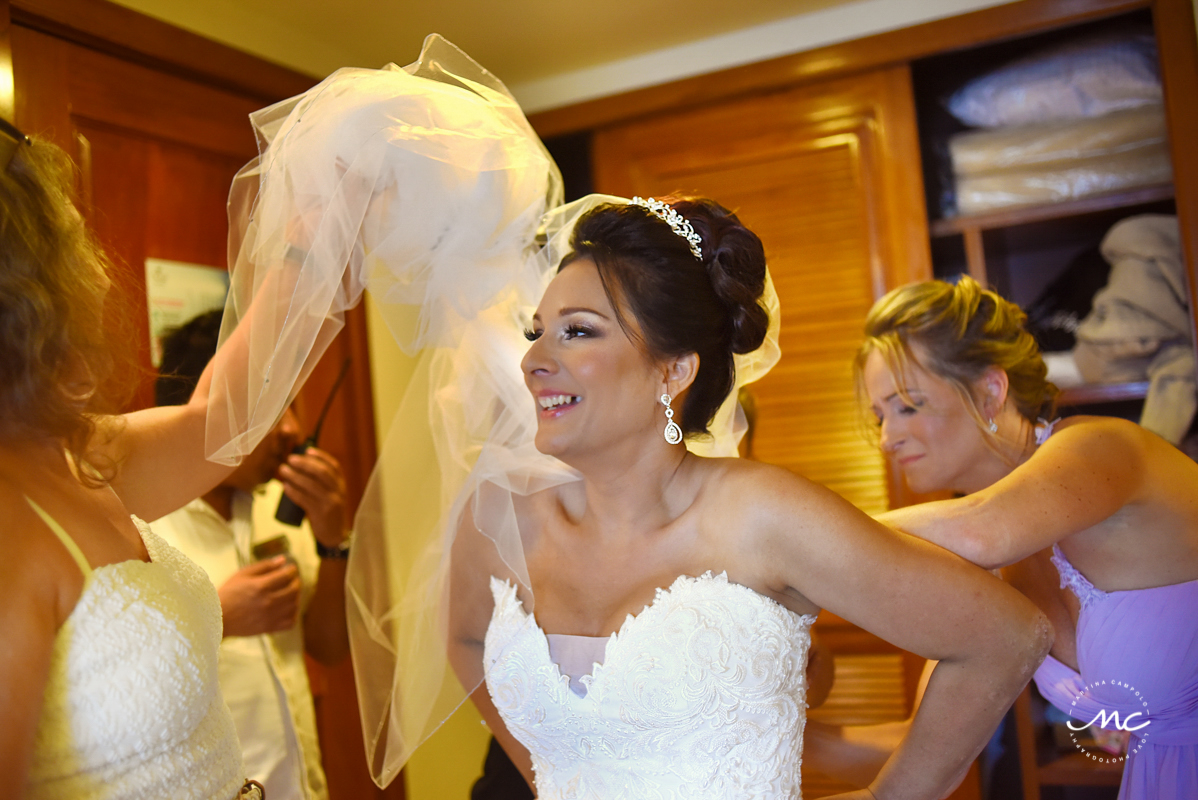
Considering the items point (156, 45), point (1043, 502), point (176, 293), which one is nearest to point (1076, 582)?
point (1043, 502)

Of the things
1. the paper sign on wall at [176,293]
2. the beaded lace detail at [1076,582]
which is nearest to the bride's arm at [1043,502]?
the beaded lace detail at [1076,582]

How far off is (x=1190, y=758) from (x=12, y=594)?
1670 mm

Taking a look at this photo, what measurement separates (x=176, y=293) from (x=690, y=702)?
1563 mm

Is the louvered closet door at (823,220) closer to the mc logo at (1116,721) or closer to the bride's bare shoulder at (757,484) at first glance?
the mc logo at (1116,721)

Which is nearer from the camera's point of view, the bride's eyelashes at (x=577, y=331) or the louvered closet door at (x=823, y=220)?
the bride's eyelashes at (x=577, y=331)

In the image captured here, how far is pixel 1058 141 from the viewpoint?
2.42 m

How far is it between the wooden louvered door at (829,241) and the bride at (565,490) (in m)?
1.02

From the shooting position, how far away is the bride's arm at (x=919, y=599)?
4.10ft

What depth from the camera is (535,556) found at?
1.50 metres

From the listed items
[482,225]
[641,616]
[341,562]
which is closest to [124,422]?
[482,225]

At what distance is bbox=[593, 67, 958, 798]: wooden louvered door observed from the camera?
8.22 feet

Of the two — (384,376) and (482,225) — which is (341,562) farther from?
(482,225)

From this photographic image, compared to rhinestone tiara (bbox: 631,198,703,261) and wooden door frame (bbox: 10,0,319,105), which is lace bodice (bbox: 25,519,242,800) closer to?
rhinestone tiara (bbox: 631,198,703,261)

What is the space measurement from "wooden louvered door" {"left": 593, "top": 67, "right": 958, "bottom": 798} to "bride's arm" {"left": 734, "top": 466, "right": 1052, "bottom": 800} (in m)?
1.20
